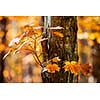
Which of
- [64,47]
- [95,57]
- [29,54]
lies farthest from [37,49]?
[95,57]

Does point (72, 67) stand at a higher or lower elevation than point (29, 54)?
lower

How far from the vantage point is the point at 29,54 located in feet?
4.89

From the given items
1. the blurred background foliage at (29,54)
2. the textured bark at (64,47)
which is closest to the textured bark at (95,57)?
the blurred background foliage at (29,54)

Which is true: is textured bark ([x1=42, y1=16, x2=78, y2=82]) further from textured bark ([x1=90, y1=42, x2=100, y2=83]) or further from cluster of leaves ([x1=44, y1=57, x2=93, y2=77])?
textured bark ([x1=90, y1=42, x2=100, y2=83])

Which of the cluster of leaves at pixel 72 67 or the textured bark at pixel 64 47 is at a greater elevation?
the textured bark at pixel 64 47

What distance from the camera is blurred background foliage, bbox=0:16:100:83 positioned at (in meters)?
1.48

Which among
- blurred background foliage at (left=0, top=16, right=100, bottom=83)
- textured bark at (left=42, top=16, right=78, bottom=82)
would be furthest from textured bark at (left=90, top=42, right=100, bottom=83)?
textured bark at (left=42, top=16, right=78, bottom=82)

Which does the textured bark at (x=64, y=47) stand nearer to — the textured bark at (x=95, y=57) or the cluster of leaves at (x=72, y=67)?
the cluster of leaves at (x=72, y=67)

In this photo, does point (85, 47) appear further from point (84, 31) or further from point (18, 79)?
point (18, 79)

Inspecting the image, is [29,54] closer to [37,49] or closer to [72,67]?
[37,49]

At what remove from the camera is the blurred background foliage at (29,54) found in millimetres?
1479

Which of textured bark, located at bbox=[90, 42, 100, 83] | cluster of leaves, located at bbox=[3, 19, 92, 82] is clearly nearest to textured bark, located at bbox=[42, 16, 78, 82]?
cluster of leaves, located at bbox=[3, 19, 92, 82]

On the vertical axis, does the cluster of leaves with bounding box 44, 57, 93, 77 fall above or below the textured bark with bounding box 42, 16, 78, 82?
below
